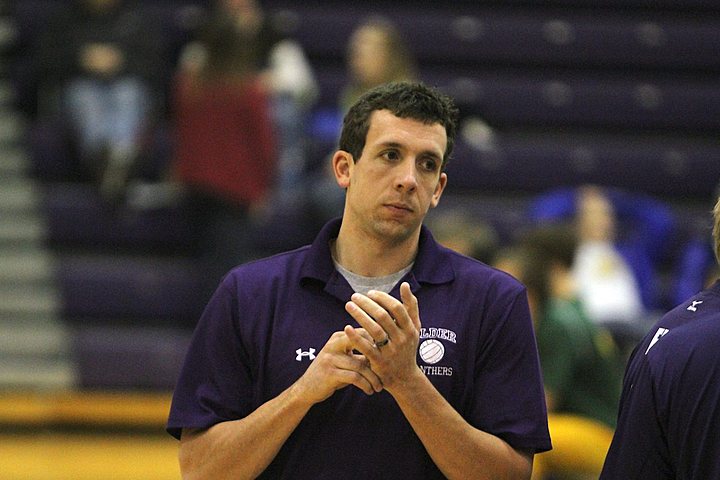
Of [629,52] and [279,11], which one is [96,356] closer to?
[279,11]

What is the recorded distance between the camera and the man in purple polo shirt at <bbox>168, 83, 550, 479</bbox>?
10.3ft

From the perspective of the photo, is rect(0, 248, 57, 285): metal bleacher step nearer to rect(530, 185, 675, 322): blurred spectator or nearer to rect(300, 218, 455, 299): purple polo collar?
rect(530, 185, 675, 322): blurred spectator

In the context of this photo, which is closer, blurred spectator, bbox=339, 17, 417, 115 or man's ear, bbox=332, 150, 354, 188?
man's ear, bbox=332, 150, 354, 188

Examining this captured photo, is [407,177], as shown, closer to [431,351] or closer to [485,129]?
[431,351]

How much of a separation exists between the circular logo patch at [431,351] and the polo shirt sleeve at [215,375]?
0.44m

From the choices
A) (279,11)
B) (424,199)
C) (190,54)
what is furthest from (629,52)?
(424,199)

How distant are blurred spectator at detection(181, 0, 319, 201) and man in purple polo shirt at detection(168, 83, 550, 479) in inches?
239

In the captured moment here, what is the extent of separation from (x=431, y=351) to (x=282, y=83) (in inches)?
267

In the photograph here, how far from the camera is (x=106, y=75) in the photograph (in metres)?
9.55


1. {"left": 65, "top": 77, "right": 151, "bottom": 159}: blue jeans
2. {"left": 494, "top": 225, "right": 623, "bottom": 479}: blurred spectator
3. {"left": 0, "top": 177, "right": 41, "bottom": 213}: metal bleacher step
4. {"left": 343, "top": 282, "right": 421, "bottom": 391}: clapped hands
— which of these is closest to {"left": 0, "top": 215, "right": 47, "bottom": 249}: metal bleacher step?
{"left": 0, "top": 177, "right": 41, "bottom": 213}: metal bleacher step

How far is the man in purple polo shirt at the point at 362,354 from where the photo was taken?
315 centimetres

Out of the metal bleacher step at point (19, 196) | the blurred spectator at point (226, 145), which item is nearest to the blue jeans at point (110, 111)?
the blurred spectator at point (226, 145)

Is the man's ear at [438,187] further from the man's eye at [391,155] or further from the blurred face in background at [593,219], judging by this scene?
the blurred face in background at [593,219]

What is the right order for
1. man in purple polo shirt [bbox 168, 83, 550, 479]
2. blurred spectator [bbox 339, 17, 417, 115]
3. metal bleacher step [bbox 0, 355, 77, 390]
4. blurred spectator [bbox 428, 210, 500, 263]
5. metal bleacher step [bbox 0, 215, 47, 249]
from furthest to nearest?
metal bleacher step [bbox 0, 215, 47, 249] → metal bleacher step [bbox 0, 355, 77, 390] → blurred spectator [bbox 339, 17, 417, 115] → blurred spectator [bbox 428, 210, 500, 263] → man in purple polo shirt [bbox 168, 83, 550, 479]
